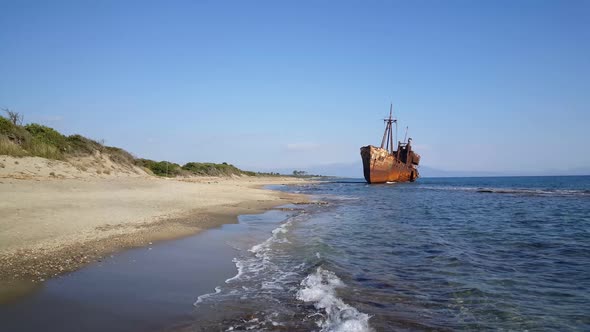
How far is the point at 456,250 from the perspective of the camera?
1043 centimetres

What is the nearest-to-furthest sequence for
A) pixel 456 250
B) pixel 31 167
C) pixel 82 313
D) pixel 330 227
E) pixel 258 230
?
pixel 82 313, pixel 456 250, pixel 258 230, pixel 330 227, pixel 31 167

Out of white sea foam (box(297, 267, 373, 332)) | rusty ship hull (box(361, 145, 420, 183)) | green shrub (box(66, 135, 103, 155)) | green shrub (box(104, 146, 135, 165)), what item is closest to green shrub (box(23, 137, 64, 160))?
green shrub (box(66, 135, 103, 155))

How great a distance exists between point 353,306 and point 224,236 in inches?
260

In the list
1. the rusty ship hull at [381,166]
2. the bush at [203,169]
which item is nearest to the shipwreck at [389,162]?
the rusty ship hull at [381,166]

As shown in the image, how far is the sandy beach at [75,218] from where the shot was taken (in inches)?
271

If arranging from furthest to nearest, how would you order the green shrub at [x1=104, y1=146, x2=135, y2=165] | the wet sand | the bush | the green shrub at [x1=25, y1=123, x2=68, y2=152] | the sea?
the bush
the green shrub at [x1=104, y1=146, x2=135, y2=165]
the green shrub at [x1=25, y1=123, x2=68, y2=152]
the sea
the wet sand

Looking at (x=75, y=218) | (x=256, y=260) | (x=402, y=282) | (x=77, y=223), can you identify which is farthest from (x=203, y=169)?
(x=402, y=282)

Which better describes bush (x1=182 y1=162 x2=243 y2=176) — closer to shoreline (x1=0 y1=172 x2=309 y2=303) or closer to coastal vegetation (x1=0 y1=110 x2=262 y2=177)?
coastal vegetation (x1=0 y1=110 x2=262 y2=177)

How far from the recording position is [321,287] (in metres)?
6.72

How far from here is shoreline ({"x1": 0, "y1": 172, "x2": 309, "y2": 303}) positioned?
642 centimetres

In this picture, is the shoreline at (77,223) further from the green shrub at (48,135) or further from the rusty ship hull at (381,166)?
the rusty ship hull at (381,166)

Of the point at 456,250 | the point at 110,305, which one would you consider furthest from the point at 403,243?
the point at 110,305

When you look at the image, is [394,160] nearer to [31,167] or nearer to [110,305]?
[31,167]

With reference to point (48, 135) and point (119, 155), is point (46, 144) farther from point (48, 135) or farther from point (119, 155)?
point (119, 155)
